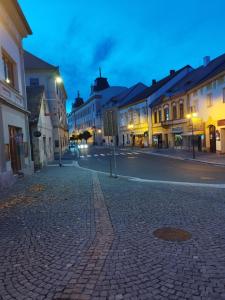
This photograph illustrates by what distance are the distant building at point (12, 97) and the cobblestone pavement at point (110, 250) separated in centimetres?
433

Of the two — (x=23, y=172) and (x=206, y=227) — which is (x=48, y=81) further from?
(x=206, y=227)

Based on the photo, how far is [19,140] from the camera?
43.4 feet

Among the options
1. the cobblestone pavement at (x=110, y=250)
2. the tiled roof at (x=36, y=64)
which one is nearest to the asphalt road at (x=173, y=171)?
the cobblestone pavement at (x=110, y=250)

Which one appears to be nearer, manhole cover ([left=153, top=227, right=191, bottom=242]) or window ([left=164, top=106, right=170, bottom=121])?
manhole cover ([left=153, top=227, right=191, bottom=242])

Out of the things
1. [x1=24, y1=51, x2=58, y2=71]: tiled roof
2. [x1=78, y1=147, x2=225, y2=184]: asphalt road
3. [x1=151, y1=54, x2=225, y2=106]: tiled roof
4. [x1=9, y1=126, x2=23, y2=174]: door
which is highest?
[x1=24, y1=51, x2=58, y2=71]: tiled roof

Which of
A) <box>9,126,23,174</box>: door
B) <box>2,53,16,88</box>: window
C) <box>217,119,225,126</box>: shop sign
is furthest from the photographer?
<box>217,119,225,126</box>: shop sign

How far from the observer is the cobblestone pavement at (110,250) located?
3166 mm

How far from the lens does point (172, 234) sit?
16.0ft

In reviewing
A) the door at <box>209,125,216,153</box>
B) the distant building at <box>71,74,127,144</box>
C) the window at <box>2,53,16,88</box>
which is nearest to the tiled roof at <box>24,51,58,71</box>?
the door at <box>209,125,216,153</box>

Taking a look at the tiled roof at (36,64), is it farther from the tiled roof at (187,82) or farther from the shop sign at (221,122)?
the shop sign at (221,122)

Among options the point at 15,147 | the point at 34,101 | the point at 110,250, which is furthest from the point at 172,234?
the point at 34,101

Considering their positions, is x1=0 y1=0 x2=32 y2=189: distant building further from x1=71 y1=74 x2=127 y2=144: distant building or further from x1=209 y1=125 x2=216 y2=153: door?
x1=71 y1=74 x2=127 y2=144: distant building

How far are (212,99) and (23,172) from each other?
780 inches

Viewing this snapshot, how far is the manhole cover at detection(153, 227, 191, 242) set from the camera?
4664 millimetres
